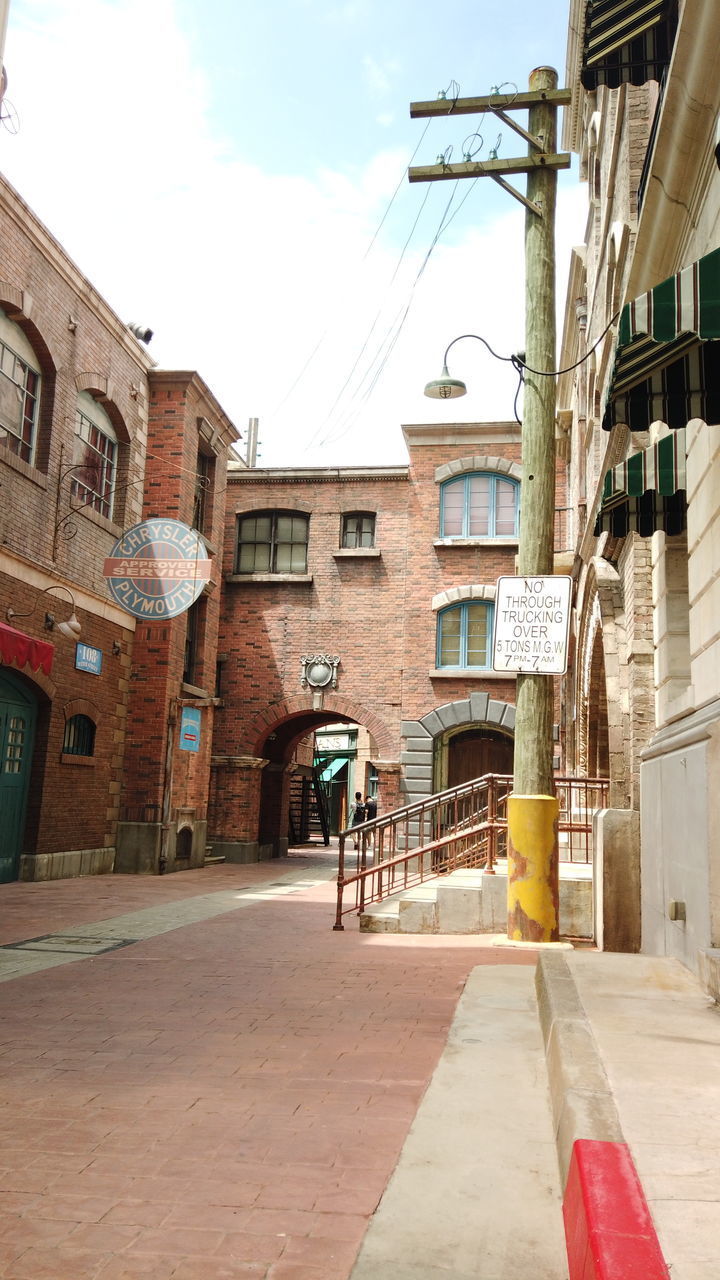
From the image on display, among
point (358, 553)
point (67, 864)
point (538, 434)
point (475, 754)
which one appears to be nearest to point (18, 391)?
point (67, 864)

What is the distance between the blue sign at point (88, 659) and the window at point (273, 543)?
682 centimetres

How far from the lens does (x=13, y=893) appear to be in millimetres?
13805

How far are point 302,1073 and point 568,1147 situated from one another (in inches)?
83.5

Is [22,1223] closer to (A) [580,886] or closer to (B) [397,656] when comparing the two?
(A) [580,886]

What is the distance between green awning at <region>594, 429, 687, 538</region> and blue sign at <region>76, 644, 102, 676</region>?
10986 millimetres

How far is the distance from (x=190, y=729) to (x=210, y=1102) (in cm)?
1585

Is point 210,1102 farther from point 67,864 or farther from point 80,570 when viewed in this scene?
point 80,570

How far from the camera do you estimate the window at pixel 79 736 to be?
16.8m

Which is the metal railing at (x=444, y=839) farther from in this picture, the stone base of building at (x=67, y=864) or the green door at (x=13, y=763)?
the green door at (x=13, y=763)

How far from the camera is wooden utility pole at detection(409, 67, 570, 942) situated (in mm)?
8891

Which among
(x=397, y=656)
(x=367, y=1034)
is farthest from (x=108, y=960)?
(x=397, y=656)

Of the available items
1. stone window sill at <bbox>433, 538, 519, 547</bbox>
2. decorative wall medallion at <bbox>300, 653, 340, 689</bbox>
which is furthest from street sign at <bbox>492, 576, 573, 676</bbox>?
decorative wall medallion at <bbox>300, 653, 340, 689</bbox>

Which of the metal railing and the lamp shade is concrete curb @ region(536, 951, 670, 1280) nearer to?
the metal railing

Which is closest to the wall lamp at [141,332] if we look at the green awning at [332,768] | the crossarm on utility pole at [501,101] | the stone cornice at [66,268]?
the stone cornice at [66,268]
